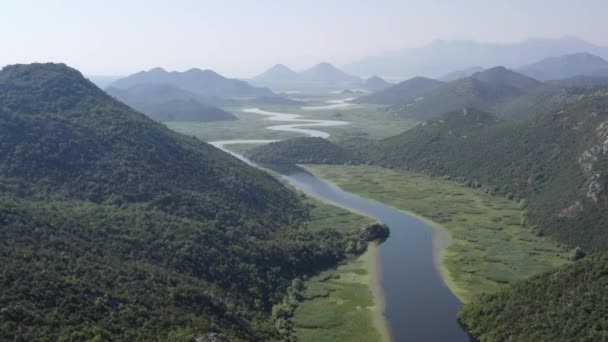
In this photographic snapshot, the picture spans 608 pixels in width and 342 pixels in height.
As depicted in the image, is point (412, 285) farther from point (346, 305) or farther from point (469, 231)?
point (469, 231)

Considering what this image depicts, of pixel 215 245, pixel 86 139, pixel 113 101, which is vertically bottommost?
pixel 215 245

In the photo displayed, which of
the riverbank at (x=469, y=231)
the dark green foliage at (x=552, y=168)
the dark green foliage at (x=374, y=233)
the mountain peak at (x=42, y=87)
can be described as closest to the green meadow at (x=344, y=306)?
the dark green foliage at (x=374, y=233)

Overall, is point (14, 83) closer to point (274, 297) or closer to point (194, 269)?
point (194, 269)

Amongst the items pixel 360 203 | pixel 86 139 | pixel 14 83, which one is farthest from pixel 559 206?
pixel 14 83

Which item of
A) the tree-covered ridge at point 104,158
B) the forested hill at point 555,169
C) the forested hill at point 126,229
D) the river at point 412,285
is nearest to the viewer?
the forested hill at point 126,229

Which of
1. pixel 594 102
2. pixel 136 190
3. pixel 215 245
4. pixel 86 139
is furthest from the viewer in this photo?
pixel 594 102

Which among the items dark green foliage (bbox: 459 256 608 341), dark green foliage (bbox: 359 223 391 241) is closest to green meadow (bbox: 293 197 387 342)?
dark green foliage (bbox: 359 223 391 241)

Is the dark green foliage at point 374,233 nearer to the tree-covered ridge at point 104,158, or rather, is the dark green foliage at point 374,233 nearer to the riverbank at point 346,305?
the riverbank at point 346,305
